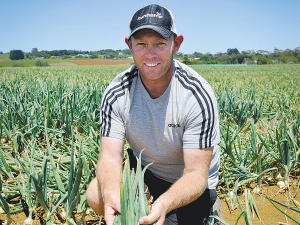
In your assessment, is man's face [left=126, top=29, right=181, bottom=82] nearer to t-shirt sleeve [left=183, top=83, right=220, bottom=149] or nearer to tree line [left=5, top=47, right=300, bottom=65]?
t-shirt sleeve [left=183, top=83, right=220, bottom=149]

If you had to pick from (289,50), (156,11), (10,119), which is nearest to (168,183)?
(156,11)

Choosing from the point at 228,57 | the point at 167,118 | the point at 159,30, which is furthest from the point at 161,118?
the point at 228,57

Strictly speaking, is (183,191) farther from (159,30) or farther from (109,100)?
(159,30)

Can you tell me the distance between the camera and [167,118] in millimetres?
1234

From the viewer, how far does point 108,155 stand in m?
1.22

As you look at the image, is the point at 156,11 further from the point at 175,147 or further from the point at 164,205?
the point at 164,205

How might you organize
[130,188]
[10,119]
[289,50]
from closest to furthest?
[130,188], [10,119], [289,50]

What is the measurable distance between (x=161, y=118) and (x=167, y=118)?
0.04m

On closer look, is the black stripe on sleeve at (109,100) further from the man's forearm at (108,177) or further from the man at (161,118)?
the man's forearm at (108,177)

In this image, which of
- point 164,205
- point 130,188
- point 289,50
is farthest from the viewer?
point 289,50

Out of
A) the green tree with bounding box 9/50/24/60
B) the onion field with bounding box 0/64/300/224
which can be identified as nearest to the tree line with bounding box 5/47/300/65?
the green tree with bounding box 9/50/24/60

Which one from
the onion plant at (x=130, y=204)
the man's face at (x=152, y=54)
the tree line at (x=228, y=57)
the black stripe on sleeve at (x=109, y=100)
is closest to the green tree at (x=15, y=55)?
the tree line at (x=228, y=57)

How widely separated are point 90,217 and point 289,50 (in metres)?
88.8

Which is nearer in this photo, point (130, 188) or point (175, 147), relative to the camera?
point (130, 188)
